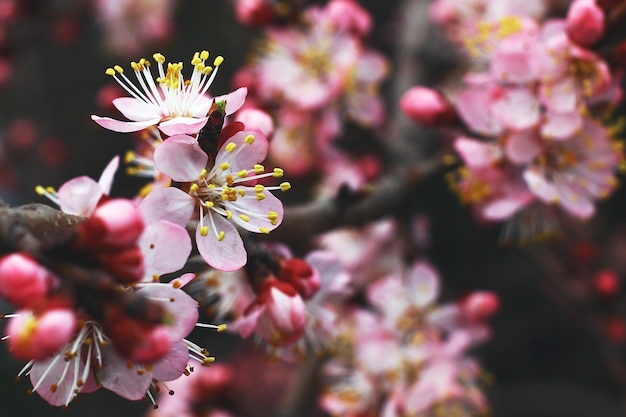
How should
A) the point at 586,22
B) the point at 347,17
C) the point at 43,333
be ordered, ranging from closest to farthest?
the point at 43,333, the point at 586,22, the point at 347,17

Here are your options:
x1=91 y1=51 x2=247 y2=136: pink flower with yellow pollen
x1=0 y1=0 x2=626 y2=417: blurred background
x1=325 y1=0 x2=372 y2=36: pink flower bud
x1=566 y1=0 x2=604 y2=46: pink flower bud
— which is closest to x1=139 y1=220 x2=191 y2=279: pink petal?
x1=91 y1=51 x2=247 y2=136: pink flower with yellow pollen

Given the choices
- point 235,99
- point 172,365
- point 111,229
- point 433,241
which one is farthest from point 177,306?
point 433,241

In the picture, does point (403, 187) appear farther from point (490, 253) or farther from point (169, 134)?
point (490, 253)

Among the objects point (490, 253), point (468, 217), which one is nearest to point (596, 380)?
point (490, 253)

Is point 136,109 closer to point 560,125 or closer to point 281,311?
point 281,311

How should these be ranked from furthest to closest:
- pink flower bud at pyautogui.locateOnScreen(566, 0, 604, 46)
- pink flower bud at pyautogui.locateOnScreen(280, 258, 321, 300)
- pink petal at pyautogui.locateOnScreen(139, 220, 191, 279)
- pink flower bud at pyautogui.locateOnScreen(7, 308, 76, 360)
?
pink flower bud at pyautogui.locateOnScreen(566, 0, 604, 46) < pink flower bud at pyautogui.locateOnScreen(280, 258, 321, 300) < pink petal at pyautogui.locateOnScreen(139, 220, 191, 279) < pink flower bud at pyautogui.locateOnScreen(7, 308, 76, 360)

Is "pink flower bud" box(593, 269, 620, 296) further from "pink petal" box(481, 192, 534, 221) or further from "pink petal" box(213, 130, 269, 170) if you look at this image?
"pink petal" box(213, 130, 269, 170)
